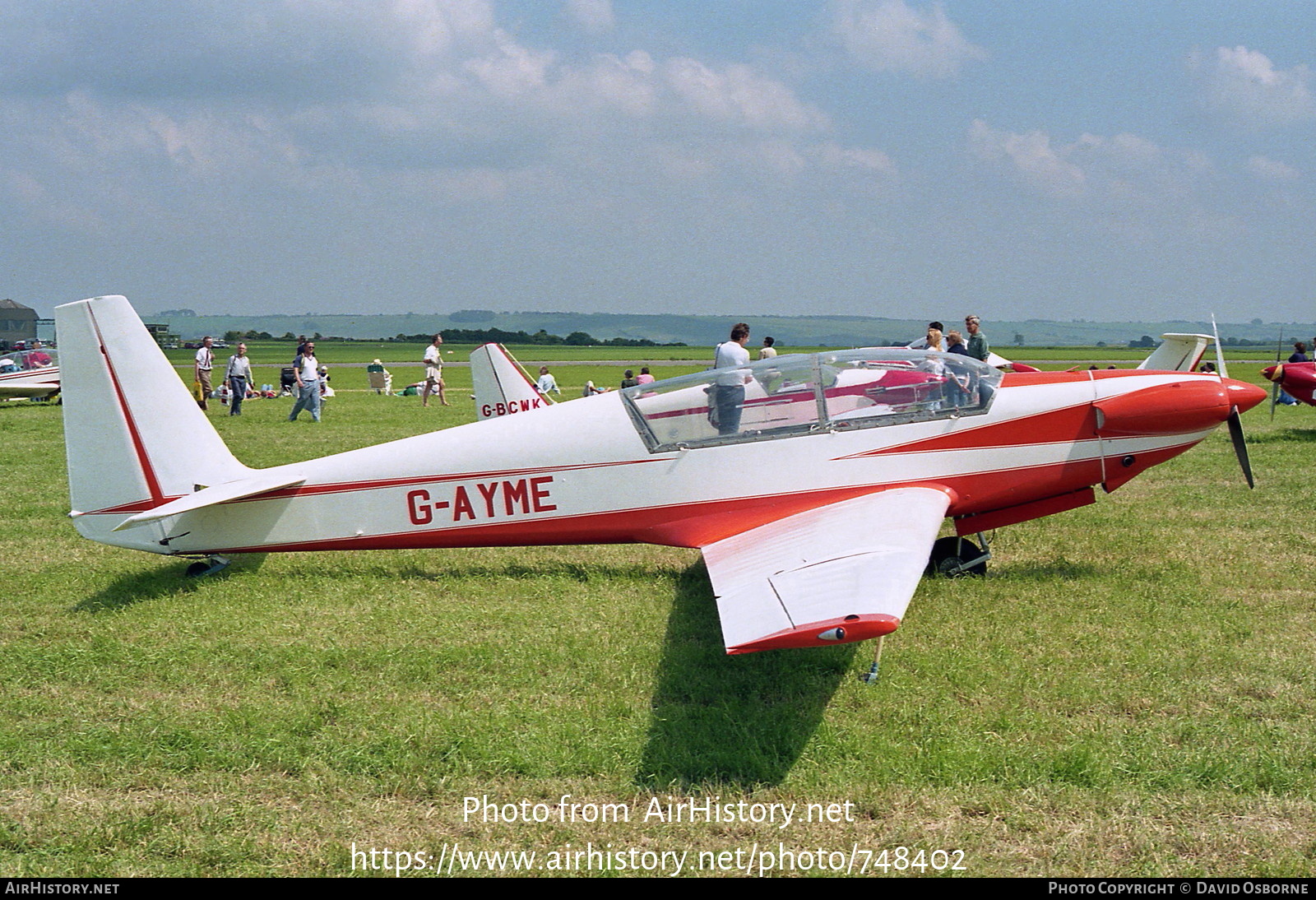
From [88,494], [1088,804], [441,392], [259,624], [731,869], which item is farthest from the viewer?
[441,392]

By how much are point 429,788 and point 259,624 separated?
8.59 ft

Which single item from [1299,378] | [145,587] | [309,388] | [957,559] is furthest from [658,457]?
[309,388]

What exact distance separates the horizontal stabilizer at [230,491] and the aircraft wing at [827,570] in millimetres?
3101

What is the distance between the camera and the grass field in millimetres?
3699

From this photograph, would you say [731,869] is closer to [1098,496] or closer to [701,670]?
[701,670]

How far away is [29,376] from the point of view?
2556cm

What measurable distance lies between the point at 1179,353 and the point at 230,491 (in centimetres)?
1339

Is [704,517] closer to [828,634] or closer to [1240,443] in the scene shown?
[828,634]

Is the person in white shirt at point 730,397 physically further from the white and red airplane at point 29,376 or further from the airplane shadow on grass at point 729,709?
the white and red airplane at point 29,376

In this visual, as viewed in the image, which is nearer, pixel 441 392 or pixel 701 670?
pixel 701 670

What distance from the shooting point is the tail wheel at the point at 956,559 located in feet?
23.9

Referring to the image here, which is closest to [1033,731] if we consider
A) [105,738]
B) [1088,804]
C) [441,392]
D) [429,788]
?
[1088,804]

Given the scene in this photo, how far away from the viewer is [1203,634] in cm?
577

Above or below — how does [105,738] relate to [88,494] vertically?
below
